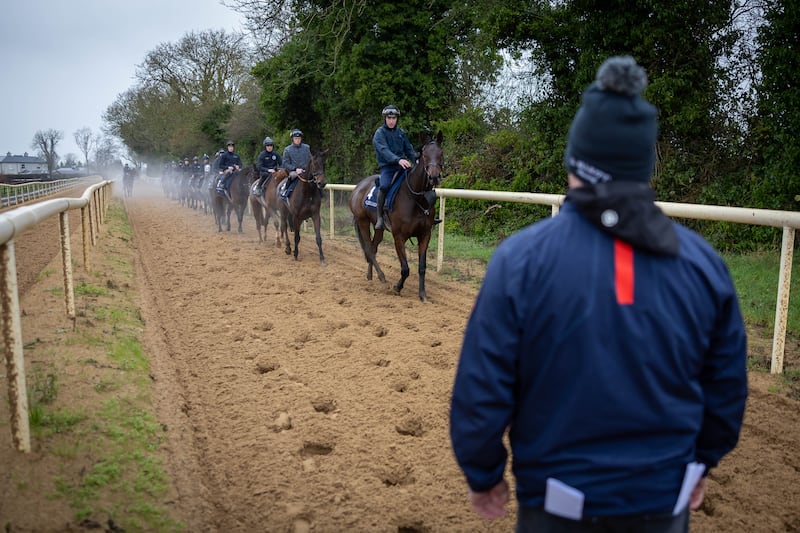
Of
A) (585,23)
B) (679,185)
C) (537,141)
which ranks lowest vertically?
(679,185)

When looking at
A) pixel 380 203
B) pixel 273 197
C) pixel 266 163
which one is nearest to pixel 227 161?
pixel 266 163

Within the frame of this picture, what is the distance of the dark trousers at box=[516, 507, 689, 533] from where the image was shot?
1402 millimetres

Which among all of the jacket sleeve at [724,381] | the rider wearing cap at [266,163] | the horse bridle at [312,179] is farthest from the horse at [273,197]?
the jacket sleeve at [724,381]

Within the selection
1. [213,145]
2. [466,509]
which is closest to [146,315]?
[466,509]

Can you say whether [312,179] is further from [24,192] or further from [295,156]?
[24,192]

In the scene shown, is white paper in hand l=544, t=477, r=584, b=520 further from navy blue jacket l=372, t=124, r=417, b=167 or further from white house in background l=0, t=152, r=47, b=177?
white house in background l=0, t=152, r=47, b=177

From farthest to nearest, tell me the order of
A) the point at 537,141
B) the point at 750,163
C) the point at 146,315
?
the point at 537,141 < the point at 750,163 < the point at 146,315

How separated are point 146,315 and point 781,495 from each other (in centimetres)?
606

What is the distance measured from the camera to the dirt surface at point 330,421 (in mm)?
2914

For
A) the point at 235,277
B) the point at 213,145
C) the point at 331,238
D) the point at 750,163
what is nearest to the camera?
the point at 235,277

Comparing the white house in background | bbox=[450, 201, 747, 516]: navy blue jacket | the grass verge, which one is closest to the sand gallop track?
the grass verge

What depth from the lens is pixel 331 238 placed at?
1420 centimetres

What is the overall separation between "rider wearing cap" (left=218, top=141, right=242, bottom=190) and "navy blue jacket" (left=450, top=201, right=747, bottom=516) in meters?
16.7

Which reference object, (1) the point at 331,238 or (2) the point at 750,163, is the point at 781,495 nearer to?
(2) the point at 750,163
